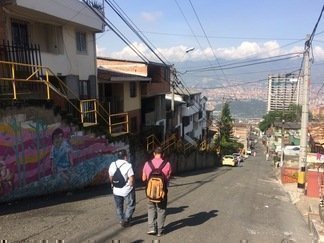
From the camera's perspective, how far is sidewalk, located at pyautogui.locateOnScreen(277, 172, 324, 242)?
9.55m

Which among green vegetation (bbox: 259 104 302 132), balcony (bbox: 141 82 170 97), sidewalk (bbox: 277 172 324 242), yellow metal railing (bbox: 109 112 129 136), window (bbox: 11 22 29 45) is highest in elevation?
window (bbox: 11 22 29 45)

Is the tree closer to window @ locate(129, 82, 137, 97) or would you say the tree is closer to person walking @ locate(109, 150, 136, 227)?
window @ locate(129, 82, 137, 97)

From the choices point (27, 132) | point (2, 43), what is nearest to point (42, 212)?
point (27, 132)

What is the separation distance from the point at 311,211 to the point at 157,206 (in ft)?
22.9

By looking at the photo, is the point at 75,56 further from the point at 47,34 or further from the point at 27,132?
the point at 27,132

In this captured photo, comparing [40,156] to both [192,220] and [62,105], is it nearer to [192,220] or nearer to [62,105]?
[62,105]

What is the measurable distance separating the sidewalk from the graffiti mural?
737 cm

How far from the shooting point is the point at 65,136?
1227 cm

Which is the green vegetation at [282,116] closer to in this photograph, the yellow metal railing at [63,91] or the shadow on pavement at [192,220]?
the yellow metal railing at [63,91]

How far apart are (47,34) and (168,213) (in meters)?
10.7

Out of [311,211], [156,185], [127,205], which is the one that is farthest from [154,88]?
[156,185]

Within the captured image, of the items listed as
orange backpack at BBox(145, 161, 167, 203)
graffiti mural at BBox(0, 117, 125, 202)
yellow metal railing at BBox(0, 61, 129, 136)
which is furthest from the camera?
yellow metal railing at BBox(0, 61, 129, 136)

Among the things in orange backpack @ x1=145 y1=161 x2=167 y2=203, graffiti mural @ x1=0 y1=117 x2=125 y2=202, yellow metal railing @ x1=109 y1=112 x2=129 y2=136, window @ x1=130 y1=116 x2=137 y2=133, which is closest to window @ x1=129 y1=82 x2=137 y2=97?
window @ x1=130 y1=116 x2=137 y2=133

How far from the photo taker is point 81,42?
19.5 metres
